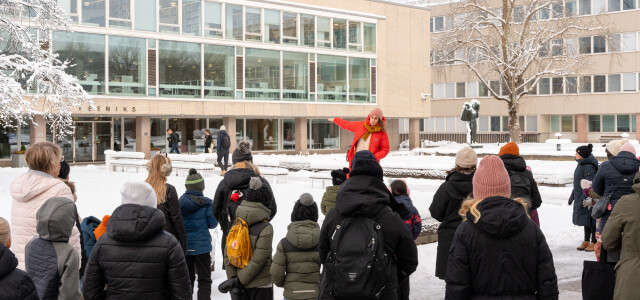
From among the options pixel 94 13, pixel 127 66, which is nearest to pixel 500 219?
pixel 94 13

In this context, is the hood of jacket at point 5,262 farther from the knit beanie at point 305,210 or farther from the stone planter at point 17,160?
the stone planter at point 17,160

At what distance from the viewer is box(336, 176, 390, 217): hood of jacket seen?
4562 mm

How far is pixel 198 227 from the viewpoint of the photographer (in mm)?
7625

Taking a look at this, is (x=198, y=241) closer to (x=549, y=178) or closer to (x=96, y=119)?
(x=549, y=178)

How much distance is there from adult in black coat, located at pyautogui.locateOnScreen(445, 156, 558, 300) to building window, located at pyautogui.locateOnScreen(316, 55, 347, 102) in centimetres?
4132

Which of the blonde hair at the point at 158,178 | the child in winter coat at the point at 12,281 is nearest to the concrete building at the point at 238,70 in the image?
the blonde hair at the point at 158,178

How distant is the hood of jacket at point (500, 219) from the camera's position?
410cm

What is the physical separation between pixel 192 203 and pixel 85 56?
1178 inches

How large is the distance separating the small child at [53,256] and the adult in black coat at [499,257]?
8.64ft

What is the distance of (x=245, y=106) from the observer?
41.8 metres

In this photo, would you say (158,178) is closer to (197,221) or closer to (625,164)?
(197,221)

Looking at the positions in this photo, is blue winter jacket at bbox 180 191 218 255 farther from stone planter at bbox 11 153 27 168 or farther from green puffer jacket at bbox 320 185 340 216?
stone planter at bbox 11 153 27 168

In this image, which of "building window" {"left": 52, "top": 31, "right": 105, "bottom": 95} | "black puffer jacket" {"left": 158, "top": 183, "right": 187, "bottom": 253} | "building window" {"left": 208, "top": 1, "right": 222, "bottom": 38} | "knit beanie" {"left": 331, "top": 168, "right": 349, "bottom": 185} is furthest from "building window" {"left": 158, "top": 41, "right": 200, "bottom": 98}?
"knit beanie" {"left": 331, "top": 168, "right": 349, "bottom": 185}

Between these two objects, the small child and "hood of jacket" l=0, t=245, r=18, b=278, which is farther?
the small child
